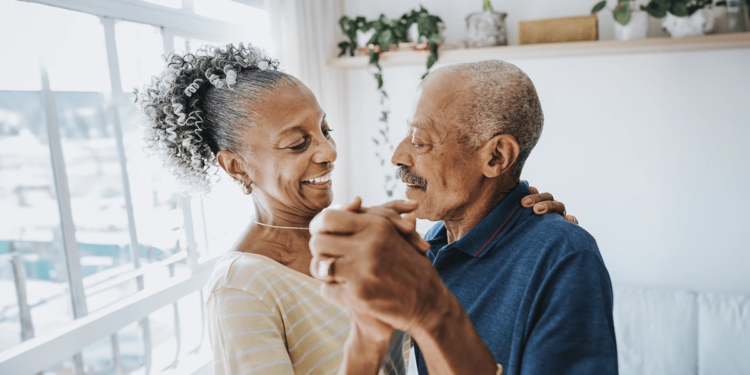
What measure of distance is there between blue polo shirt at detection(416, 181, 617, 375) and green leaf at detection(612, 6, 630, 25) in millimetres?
1768

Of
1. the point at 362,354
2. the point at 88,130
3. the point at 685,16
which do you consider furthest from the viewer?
the point at 685,16

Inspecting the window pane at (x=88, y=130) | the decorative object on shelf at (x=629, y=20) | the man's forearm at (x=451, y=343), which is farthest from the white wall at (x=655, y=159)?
the man's forearm at (x=451, y=343)

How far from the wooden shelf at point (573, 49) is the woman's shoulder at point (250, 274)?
2.00 meters

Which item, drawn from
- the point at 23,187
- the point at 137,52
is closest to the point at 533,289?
the point at 23,187

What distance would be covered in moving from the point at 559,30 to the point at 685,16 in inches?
23.1

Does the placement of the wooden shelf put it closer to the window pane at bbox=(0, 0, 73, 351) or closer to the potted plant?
the potted plant

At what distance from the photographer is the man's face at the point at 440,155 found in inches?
42.1

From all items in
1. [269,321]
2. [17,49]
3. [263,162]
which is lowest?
[269,321]

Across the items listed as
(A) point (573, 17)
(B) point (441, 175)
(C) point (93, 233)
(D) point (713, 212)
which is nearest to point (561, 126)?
(A) point (573, 17)

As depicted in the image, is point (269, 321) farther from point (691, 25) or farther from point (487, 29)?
point (691, 25)

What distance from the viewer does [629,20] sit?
2439 mm

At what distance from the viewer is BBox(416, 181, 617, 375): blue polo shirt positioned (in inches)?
31.7

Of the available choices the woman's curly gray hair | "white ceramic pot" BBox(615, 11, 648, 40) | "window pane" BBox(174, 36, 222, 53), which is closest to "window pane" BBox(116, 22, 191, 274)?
"window pane" BBox(174, 36, 222, 53)

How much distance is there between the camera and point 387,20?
313 cm
